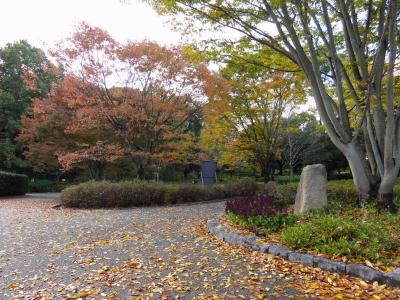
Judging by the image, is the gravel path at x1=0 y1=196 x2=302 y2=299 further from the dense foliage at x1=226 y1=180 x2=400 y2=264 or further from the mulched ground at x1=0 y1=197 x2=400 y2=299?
the dense foliage at x1=226 y1=180 x2=400 y2=264

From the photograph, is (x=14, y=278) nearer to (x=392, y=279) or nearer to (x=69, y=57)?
(x=392, y=279)

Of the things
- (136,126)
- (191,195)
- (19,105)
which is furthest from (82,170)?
(191,195)

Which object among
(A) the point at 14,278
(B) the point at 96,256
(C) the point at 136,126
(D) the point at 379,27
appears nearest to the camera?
(A) the point at 14,278

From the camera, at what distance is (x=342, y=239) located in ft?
13.9

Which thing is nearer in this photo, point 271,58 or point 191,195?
point 271,58

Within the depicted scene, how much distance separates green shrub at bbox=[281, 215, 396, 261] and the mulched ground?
407mm

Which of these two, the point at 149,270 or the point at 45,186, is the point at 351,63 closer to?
the point at 149,270

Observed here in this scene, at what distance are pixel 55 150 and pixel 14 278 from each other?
13352 millimetres

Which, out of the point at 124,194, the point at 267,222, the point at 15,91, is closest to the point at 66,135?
the point at 124,194

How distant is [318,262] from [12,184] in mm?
16524

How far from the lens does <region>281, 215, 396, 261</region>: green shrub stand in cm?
403

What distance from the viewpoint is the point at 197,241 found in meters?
5.68

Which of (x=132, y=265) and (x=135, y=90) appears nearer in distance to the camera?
(x=132, y=265)

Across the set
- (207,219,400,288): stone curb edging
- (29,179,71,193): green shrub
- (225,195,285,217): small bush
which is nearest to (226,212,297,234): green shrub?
(225,195,285,217): small bush
